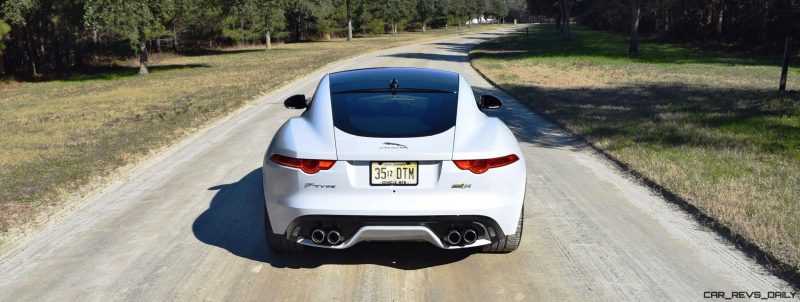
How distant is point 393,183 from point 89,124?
37.1 ft

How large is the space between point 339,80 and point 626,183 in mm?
3804

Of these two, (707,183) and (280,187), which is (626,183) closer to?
(707,183)

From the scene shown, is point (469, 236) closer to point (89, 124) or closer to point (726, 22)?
point (89, 124)

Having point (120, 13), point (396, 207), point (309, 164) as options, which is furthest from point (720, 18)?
point (309, 164)

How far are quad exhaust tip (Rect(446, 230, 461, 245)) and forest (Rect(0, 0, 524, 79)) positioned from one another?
25.7m

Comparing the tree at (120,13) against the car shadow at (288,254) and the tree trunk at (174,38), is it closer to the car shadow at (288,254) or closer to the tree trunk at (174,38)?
the tree trunk at (174,38)

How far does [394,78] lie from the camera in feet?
17.5

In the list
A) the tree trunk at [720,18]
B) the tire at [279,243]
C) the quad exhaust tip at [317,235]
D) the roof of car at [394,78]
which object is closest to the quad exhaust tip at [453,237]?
the quad exhaust tip at [317,235]

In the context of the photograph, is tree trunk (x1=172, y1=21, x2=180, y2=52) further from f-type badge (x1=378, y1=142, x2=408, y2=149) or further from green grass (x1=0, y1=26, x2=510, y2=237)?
f-type badge (x1=378, y1=142, x2=408, y2=149)

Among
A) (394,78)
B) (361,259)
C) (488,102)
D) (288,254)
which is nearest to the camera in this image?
(361,259)

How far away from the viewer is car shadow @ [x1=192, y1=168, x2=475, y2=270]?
481 cm

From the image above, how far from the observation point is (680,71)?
23.7m

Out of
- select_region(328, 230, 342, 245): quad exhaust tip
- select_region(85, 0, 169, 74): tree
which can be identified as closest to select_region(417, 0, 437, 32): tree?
select_region(85, 0, 169, 74): tree

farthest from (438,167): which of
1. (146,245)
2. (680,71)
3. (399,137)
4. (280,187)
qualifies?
(680,71)
